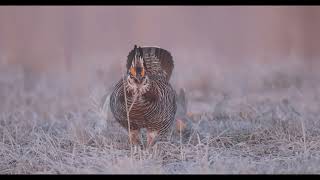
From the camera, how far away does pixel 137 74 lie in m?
5.29

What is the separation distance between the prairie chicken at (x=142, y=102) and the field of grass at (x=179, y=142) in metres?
0.19

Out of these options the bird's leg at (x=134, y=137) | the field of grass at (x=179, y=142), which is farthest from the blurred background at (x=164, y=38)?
the bird's leg at (x=134, y=137)

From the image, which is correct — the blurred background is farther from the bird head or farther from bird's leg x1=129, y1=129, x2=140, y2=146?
the bird head

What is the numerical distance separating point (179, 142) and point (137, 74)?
3.03 ft

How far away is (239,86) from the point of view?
933 centimetres

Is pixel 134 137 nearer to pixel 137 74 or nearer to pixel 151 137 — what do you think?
pixel 151 137

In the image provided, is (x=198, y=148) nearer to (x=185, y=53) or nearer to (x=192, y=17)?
(x=185, y=53)

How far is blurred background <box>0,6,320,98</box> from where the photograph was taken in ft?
37.6

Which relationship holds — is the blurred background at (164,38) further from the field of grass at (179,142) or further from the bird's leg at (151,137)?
the bird's leg at (151,137)

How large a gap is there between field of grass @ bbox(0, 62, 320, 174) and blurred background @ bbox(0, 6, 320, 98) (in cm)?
309

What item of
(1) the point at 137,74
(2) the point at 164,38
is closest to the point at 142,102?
(1) the point at 137,74

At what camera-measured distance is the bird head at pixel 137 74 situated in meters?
5.27
